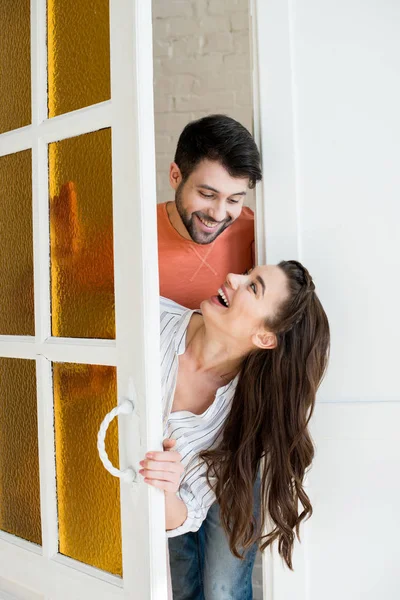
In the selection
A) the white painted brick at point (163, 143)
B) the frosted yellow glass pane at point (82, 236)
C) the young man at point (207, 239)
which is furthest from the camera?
the white painted brick at point (163, 143)

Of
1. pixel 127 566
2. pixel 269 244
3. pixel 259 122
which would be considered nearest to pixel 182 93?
pixel 259 122

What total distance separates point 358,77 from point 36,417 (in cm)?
110

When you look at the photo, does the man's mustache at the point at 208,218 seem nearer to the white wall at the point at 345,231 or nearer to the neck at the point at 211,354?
the white wall at the point at 345,231

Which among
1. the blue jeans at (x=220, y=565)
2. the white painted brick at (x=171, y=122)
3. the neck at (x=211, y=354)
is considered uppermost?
the white painted brick at (x=171, y=122)

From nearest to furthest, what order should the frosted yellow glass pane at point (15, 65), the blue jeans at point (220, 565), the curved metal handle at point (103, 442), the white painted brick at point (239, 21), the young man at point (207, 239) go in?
the curved metal handle at point (103, 442)
the frosted yellow glass pane at point (15, 65)
the young man at point (207, 239)
the blue jeans at point (220, 565)
the white painted brick at point (239, 21)

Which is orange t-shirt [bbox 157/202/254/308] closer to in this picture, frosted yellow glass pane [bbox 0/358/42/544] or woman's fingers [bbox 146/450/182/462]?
frosted yellow glass pane [bbox 0/358/42/544]

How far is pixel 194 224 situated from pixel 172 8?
4.59ft

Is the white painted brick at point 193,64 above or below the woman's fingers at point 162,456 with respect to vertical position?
above

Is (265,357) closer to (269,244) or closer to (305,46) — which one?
(269,244)

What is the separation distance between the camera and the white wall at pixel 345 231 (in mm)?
1421

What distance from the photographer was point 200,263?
5.69 feet

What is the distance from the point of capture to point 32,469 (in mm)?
1338

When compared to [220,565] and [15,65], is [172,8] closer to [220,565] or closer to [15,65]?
[15,65]

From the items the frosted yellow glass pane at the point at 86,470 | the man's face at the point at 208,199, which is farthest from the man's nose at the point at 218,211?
the frosted yellow glass pane at the point at 86,470
